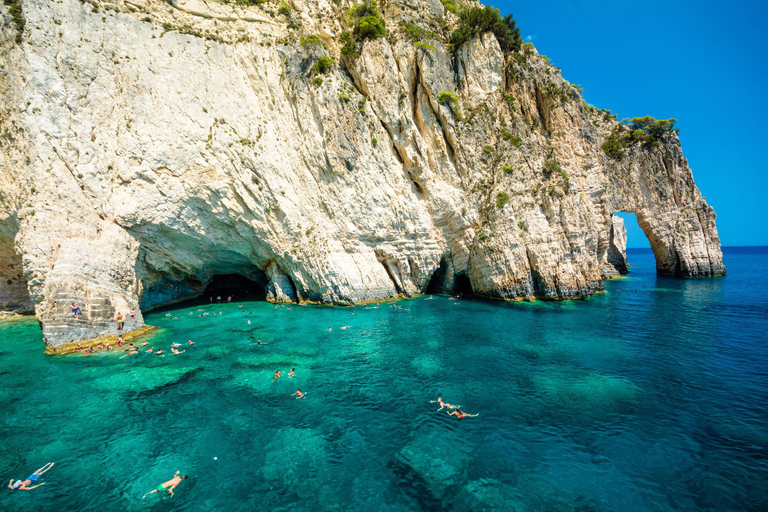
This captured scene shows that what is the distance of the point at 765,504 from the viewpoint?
26.7 ft

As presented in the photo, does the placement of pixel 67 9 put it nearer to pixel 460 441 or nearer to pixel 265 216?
pixel 265 216

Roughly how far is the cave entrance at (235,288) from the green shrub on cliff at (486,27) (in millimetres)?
33631

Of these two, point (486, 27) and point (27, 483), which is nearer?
point (27, 483)

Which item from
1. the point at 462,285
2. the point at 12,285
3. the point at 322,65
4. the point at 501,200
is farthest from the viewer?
the point at 462,285

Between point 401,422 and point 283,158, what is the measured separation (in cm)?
2465

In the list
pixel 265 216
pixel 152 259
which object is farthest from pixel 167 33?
pixel 152 259

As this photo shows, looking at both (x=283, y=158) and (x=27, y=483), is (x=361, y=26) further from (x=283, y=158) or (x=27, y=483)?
(x=27, y=483)

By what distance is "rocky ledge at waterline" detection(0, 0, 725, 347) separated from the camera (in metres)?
21.0

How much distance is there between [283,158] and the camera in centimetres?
2880

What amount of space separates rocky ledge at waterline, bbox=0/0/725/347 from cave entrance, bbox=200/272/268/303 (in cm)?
167

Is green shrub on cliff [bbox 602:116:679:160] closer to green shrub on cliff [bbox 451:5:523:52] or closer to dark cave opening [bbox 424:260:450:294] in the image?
green shrub on cliff [bbox 451:5:523:52]

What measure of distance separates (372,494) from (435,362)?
8.88 m

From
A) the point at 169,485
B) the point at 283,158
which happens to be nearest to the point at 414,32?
the point at 283,158

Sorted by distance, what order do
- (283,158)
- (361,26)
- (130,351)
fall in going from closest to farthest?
(130,351), (283,158), (361,26)
